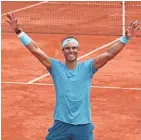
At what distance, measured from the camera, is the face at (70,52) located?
5.73 metres

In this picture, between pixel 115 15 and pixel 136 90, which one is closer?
pixel 136 90

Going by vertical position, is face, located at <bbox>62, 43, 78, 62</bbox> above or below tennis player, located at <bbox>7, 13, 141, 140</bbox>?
above

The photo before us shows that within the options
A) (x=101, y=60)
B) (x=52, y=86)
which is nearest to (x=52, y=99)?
(x=52, y=86)

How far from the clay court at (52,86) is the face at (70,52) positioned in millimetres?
3768

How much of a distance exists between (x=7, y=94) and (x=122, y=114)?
3023 mm

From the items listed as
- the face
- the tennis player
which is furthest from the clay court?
the face

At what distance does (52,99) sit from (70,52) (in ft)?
19.1

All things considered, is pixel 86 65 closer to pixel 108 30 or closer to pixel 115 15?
pixel 108 30

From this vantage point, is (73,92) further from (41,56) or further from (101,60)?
(41,56)

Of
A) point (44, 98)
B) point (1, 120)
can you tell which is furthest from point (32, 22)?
point (1, 120)

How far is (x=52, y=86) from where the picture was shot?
12469 mm

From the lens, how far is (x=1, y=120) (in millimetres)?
10148

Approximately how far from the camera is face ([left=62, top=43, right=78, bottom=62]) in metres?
5.73

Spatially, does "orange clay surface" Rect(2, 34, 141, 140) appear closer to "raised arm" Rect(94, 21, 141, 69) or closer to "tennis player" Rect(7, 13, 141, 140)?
"tennis player" Rect(7, 13, 141, 140)
